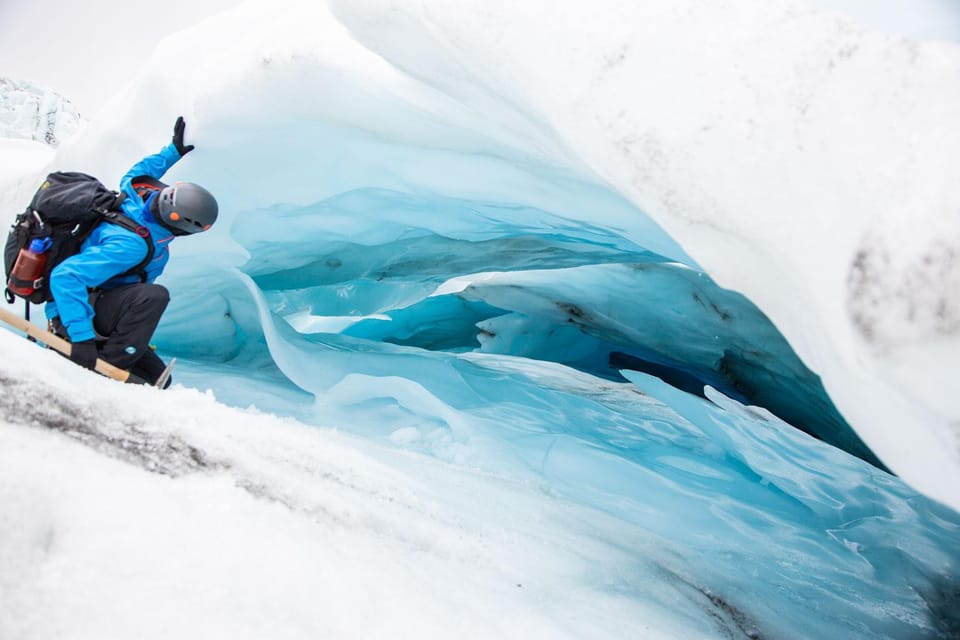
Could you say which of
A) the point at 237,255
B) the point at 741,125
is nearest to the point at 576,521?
the point at 741,125

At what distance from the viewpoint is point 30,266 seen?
2074 millimetres

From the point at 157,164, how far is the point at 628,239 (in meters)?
2.15

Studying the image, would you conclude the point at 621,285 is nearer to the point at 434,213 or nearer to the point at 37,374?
the point at 434,213

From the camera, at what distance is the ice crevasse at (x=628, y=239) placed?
3.05 feet

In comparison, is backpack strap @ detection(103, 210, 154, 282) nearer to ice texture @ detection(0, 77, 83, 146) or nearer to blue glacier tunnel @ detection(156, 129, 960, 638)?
blue glacier tunnel @ detection(156, 129, 960, 638)

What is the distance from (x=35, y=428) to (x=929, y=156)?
1.44 m

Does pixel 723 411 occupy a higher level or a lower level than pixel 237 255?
higher

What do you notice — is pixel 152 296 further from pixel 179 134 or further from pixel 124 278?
pixel 179 134

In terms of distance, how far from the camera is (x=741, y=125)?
1.11 meters

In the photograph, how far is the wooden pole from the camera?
6.02 ft

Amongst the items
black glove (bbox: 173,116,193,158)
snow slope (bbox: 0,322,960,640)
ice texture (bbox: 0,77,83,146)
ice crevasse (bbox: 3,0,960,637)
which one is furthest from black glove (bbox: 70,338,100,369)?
ice texture (bbox: 0,77,83,146)

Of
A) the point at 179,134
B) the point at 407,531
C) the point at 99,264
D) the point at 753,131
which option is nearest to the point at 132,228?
the point at 99,264

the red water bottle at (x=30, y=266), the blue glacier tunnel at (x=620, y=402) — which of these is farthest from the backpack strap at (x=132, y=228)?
the blue glacier tunnel at (x=620, y=402)

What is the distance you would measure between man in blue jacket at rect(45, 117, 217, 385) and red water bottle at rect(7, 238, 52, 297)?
0.09 meters
